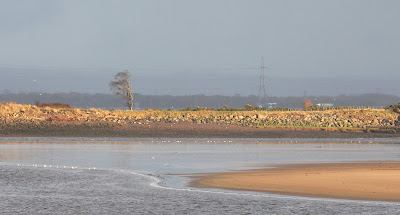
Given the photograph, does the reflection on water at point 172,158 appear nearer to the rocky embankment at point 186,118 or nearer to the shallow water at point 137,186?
the shallow water at point 137,186

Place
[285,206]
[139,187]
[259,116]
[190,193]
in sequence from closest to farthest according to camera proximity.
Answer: [285,206] < [190,193] < [139,187] < [259,116]

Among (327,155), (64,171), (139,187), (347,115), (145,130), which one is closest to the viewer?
(139,187)

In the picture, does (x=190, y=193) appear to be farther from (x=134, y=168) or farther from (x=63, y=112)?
(x=63, y=112)

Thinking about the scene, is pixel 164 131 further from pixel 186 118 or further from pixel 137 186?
pixel 137 186

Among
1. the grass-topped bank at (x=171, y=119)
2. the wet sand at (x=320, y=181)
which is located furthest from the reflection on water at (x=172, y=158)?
the grass-topped bank at (x=171, y=119)

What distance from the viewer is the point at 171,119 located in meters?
76.9

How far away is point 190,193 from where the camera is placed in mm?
21656

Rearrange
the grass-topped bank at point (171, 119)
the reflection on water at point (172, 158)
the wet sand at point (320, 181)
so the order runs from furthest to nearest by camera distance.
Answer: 1. the grass-topped bank at point (171, 119)
2. the reflection on water at point (172, 158)
3. the wet sand at point (320, 181)

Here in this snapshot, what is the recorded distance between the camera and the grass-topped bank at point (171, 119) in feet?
223

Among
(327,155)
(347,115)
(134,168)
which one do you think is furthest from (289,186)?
(347,115)

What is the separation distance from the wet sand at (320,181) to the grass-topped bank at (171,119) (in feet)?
121

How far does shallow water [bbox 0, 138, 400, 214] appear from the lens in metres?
18.6

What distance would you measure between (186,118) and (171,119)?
8.68 feet

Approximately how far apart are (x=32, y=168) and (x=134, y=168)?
425 centimetres
